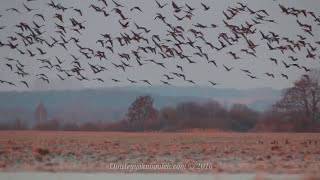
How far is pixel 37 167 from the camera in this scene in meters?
10.6

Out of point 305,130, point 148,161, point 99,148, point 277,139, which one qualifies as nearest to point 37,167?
point 148,161

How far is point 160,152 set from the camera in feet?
43.5

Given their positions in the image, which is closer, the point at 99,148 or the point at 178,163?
the point at 178,163

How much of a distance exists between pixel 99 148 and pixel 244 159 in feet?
10.7

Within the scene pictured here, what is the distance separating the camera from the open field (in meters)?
10.8

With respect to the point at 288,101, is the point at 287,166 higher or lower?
lower

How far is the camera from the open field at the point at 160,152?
10.8m

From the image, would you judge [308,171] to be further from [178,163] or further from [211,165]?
[178,163]
